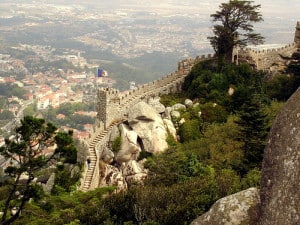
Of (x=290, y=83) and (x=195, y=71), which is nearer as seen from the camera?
(x=290, y=83)

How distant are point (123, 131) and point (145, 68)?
123 metres

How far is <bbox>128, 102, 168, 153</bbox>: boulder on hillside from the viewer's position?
27.0 meters

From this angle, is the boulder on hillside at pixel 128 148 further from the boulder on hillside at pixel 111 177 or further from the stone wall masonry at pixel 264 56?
the stone wall masonry at pixel 264 56

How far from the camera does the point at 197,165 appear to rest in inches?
910

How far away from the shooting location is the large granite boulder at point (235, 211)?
32.1 feet

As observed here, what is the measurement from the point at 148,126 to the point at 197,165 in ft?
18.1

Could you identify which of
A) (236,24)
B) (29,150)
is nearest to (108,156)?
(29,150)

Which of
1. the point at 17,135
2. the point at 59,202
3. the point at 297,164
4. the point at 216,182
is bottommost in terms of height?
the point at 59,202

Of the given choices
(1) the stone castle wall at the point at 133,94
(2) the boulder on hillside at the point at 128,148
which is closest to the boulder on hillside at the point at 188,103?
(1) the stone castle wall at the point at 133,94

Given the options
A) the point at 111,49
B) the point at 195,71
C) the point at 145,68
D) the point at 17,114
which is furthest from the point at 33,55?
the point at 195,71

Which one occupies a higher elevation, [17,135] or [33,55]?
[17,135]

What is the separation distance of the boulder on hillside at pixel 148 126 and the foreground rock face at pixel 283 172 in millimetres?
17562

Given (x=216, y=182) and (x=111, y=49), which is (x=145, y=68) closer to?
(x=111, y=49)

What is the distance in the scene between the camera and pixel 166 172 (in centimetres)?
2280
